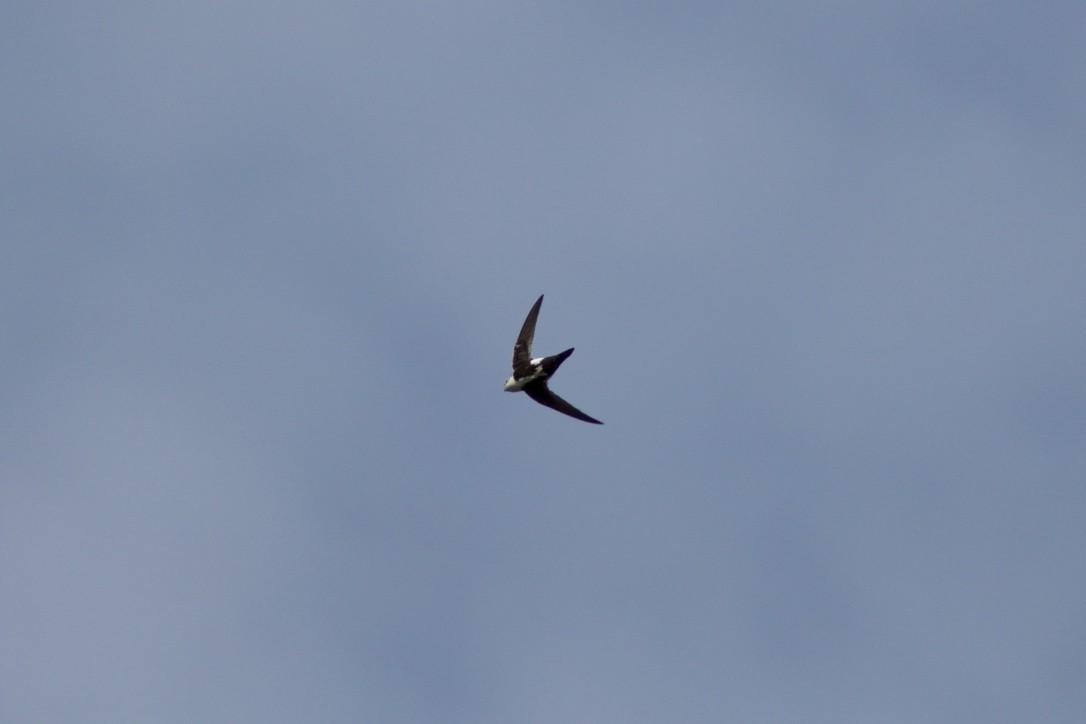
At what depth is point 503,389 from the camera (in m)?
102

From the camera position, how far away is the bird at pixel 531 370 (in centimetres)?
10119

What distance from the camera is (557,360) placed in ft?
331

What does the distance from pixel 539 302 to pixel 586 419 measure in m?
4.60

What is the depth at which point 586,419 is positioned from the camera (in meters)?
102

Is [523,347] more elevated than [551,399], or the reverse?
[523,347]

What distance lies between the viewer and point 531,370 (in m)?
101

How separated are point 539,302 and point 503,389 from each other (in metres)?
3.46

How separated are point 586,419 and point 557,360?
2.71 m

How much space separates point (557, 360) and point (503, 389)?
2657 millimetres

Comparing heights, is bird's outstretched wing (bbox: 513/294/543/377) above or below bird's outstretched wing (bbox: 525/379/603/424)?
above

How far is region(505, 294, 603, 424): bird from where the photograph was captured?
332 ft

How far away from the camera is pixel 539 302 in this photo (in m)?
102

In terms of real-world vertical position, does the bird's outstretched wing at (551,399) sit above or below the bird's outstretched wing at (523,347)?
below
